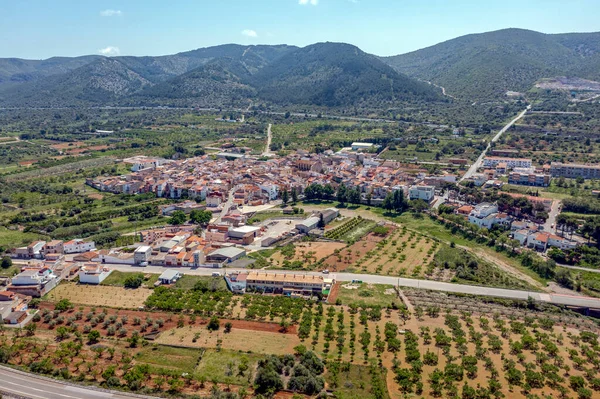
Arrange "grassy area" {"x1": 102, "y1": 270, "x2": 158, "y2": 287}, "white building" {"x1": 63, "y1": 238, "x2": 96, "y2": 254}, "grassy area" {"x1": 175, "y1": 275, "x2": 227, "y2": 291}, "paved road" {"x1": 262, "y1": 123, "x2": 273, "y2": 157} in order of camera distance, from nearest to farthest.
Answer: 1. "grassy area" {"x1": 175, "y1": 275, "x2": 227, "y2": 291}
2. "grassy area" {"x1": 102, "y1": 270, "x2": 158, "y2": 287}
3. "white building" {"x1": 63, "y1": 238, "x2": 96, "y2": 254}
4. "paved road" {"x1": 262, "y1": 123, "x2": 273, "y2": 157}

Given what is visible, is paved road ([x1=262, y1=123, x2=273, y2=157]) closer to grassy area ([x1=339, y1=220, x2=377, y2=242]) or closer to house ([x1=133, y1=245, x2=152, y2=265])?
grassy area ([x1=339, y1=220, x2=377, y2=242])

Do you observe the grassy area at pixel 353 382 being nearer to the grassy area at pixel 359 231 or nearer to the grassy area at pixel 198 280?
the grassy area at pixel 198 280

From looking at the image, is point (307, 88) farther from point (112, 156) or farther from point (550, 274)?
point (550, 274)

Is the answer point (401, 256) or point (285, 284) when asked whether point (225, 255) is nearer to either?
point (285, 284)

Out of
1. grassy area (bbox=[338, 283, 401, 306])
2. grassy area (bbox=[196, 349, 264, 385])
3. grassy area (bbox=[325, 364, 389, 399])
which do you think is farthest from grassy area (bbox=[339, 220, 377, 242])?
grassy area (bbox=[196, 349, 264, 385])

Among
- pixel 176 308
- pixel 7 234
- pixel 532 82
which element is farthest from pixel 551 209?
pixel 532 82

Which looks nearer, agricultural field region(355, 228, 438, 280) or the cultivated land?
the cultivated land

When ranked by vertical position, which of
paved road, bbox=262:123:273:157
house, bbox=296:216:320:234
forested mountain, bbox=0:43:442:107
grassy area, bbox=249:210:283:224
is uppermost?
forested mountain, bbox=0:43:442:107
